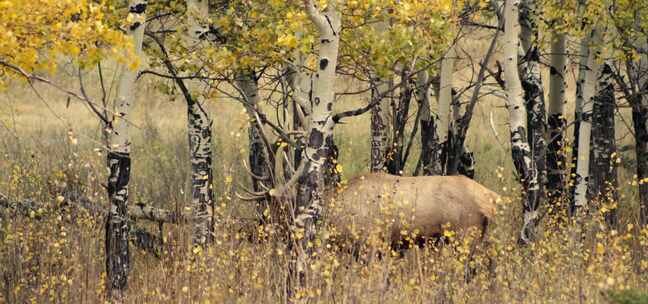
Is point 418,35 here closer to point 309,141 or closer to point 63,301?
point 309,141

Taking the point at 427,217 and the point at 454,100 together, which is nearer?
the point at 427,217

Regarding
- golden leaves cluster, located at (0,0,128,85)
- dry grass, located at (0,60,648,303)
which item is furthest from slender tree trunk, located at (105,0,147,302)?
golden leaves cluster, located at (0,0,128,85)

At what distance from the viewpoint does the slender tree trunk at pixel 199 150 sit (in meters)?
11.3

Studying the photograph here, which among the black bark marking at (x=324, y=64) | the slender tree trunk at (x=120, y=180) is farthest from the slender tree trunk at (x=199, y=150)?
the black bark marking at (x=324, y=64)

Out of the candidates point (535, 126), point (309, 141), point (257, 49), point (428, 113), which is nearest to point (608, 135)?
point (535, 126)

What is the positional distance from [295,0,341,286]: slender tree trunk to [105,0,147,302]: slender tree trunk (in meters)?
2.28

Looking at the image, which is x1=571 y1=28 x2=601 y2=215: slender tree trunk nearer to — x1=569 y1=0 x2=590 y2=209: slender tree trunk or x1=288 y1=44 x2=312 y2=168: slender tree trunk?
x1=569 y1=0 x2=590 y2=209: slender tree trunk

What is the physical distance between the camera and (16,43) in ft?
23.6

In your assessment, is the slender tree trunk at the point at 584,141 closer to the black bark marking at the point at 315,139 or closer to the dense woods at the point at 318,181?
the dense woods at the point at 318,181

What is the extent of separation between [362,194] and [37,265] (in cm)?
406

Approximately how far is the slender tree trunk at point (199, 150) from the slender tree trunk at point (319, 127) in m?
2.08

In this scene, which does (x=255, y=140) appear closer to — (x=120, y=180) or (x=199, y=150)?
(x=199, y=150)

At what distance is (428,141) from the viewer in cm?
1582

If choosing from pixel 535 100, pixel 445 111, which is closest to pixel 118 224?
pixel 445 111
